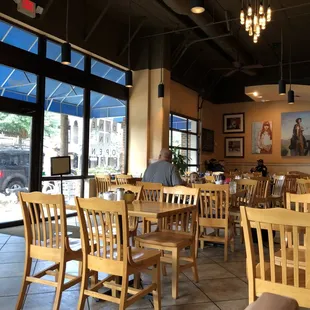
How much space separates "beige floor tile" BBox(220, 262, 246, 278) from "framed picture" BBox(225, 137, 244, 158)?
29.7 feet

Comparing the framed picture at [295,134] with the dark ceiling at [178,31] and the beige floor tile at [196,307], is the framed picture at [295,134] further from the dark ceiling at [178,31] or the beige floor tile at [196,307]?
the beige floor tile at [196,307]

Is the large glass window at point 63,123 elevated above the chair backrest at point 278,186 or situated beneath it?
elevated above

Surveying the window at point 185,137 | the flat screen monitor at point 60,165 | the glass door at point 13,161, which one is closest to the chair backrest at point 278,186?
the window at point 185,137

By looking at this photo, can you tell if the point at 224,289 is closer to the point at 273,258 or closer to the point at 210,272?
the point at 210,272

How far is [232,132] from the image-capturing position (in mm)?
12977

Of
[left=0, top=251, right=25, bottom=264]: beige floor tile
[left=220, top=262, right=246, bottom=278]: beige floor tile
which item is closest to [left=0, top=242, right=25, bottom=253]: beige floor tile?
[left=0, top=251, right=25, bottom=264]: beige floor tile

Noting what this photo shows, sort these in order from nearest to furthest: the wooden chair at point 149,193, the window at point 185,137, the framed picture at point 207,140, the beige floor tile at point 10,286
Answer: the beige floor tile at point 10,286 → the wooden chair at point 149,193 → the window at point 185,137 → the framed picture at point 207,140

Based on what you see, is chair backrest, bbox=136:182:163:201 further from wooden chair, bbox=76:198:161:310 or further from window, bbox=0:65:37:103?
window, bbox=0:65:37:103

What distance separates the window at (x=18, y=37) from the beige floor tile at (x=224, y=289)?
17.1 ft

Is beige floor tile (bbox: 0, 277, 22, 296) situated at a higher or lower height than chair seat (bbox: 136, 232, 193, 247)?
lower

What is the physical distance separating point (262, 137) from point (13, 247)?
32.4ft

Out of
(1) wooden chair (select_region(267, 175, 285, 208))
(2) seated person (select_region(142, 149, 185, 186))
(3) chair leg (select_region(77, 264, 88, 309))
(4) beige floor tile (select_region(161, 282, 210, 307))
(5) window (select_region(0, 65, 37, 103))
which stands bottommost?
(4) beige floor tile (select_region(161, 282, 210, 307))

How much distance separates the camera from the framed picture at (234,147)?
1276 cm

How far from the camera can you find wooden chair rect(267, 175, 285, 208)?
654cm
